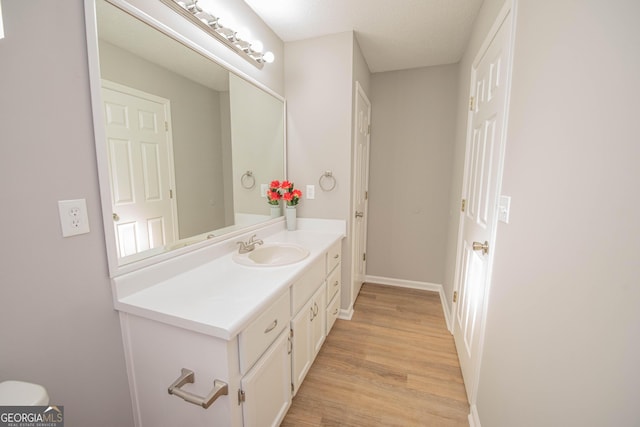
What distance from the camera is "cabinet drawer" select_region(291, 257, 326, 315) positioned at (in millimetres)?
1339

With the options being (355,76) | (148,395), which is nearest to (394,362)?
(148,395)

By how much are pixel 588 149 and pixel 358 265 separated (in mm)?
2275

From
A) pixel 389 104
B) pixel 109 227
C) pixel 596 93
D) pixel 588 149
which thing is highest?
pixel 389 104

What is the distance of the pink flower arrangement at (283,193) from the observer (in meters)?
2.07

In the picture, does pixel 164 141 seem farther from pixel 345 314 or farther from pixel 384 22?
pixel 345 314

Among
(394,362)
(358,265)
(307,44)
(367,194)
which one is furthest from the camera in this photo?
(367,194)

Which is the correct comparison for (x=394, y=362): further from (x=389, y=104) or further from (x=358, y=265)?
(x=389, y=104)

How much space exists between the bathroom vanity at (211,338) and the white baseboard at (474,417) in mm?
962

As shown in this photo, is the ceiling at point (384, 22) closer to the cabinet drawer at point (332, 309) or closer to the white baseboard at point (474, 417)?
the cabinet drawer at point (332, 309)

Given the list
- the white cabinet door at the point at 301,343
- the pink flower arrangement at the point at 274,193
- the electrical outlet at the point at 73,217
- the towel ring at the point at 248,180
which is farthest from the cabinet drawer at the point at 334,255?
the electrical outlet at the point at 73,217

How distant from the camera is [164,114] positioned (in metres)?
1.20

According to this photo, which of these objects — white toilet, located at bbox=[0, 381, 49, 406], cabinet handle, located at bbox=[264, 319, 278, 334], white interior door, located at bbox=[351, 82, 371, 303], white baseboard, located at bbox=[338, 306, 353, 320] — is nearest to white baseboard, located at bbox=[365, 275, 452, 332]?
white interior door, located at bbox=[351, 82, 371, 303]

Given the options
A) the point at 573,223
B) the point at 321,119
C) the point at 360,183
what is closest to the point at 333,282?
the point at 360,183

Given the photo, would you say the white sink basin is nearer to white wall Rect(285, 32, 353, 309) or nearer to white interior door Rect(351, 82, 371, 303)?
white wall Rect(285, 32, 353, 309)
